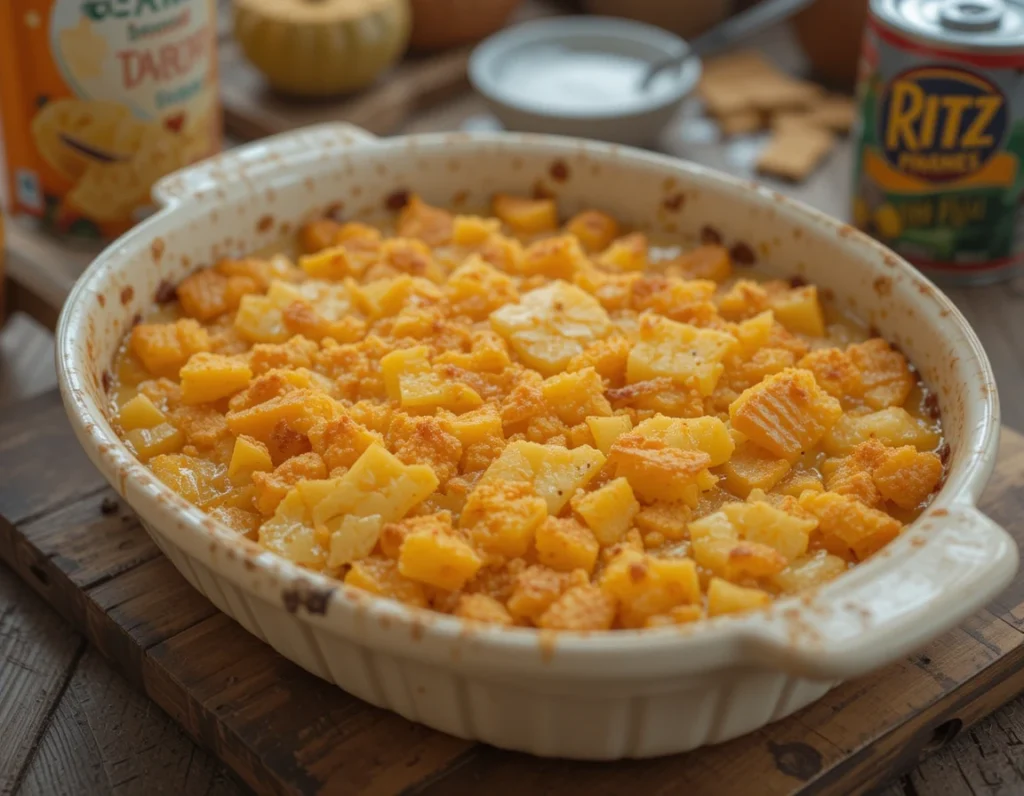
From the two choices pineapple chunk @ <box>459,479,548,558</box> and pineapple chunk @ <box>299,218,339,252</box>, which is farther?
pineapple chunk @ <box>299,218,339,252</box>

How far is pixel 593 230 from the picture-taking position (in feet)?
6.28

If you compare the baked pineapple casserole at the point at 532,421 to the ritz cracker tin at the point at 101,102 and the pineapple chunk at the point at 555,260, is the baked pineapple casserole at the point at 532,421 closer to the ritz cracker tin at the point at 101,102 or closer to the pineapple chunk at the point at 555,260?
the pineapple chunk at the point at 555,260

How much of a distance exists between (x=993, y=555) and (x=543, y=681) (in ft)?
1.47

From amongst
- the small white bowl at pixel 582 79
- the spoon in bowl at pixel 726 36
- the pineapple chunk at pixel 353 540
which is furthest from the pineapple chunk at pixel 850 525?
the spoon in bowl at pixel 726 36

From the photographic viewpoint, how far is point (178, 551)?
129cm

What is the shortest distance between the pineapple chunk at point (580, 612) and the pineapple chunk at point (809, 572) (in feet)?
0.65

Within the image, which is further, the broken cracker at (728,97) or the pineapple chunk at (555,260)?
the broken cracker at (728,97)

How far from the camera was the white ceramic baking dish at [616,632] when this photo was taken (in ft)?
3.42

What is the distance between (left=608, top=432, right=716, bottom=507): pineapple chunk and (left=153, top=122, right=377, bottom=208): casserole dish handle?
2.67 ft

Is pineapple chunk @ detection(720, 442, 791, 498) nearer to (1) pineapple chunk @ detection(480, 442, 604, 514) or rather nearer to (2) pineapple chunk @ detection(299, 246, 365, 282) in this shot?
(1) pineapple chunk @ detection(480, 442, 604, 514)

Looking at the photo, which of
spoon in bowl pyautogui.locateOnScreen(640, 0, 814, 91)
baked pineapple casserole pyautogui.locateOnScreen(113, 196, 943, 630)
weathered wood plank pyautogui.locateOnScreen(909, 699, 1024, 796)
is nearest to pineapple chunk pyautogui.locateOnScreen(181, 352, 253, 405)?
baked pineapple casserole pyautogui.locateOnScreen(113, 196, 943, 630)

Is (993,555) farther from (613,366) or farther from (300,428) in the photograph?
(300,428)

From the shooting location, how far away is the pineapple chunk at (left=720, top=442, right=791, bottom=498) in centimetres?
141

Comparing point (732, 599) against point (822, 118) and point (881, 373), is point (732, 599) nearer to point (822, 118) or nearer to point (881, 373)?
point (881, 373)
